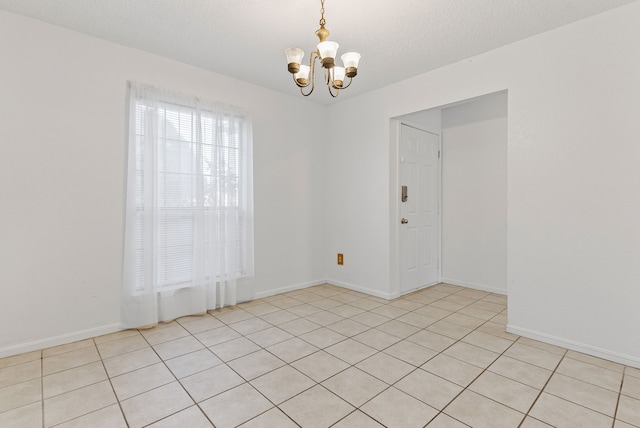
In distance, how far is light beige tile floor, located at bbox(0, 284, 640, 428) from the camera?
5.34 ft

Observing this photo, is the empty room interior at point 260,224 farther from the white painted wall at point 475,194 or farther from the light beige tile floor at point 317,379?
the white painted wall at point 475,194

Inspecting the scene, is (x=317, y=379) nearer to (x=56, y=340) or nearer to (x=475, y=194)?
(x=56, y=340)

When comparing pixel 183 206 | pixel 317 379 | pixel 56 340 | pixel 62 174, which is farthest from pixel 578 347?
pixel 62 174

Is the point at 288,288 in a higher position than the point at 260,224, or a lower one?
lower

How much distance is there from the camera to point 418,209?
4055 mm

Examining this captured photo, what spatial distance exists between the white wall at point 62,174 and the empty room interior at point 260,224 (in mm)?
15

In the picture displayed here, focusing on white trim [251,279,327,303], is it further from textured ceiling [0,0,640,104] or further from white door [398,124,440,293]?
textured ceiling [0,0,640,104]

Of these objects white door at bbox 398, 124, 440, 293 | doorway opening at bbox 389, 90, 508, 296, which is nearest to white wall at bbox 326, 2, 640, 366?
white door at bbox 398, 124, 440, 293

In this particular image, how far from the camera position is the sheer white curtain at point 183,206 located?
2.78 meters

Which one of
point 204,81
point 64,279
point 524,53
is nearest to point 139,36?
point 204,81

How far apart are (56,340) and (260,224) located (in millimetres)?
2051

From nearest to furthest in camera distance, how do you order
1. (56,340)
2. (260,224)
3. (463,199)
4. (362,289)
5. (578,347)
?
(578,347), (56,340), (260,224), (362,289), (463,199)

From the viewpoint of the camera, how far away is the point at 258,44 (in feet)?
8.88

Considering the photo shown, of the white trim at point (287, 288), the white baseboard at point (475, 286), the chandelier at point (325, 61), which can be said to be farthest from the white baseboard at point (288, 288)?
the chandelier at point (325, 61)
